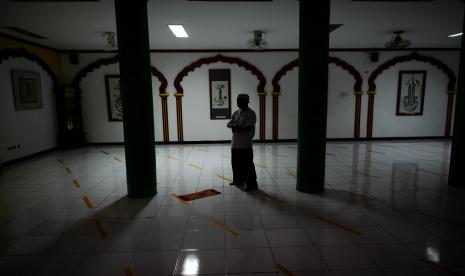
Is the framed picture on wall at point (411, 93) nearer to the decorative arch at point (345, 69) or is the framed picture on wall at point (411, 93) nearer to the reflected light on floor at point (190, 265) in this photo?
the decorative arch at point (345, 69)

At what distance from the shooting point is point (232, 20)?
6109 mm

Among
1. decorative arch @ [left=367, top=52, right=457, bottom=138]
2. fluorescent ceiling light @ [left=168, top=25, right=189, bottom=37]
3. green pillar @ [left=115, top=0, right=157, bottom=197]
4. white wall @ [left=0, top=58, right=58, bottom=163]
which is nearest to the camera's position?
green pillar @ [left=115, top=0, right=157, bottom=197]

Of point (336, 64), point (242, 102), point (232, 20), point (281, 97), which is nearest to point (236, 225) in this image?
point (242, 102)

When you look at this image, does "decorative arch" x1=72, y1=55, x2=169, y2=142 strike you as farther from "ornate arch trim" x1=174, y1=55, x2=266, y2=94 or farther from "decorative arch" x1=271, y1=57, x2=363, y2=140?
"decorative arch" x1=271, y1=57, x2=363, y2=140

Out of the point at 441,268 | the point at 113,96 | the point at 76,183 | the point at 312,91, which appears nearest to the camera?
the point at 441,268

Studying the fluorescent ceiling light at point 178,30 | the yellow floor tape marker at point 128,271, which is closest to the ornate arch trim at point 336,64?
the fluorescent ceiling light at point 178,30

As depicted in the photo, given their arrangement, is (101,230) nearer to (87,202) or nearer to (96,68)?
(87,202)

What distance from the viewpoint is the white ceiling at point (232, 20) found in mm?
5164

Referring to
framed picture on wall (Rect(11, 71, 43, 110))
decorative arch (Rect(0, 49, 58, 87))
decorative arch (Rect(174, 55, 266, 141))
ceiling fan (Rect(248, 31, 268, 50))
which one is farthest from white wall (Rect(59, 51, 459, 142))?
ceiling fan (Rect(248, 31, 268, 50))

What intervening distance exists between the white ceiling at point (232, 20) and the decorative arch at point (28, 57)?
1.48 ft

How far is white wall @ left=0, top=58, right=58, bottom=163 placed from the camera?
6.92 metres

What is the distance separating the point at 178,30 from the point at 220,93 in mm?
3141

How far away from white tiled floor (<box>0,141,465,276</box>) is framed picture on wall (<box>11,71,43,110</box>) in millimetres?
2405

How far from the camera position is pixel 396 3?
5141mm
